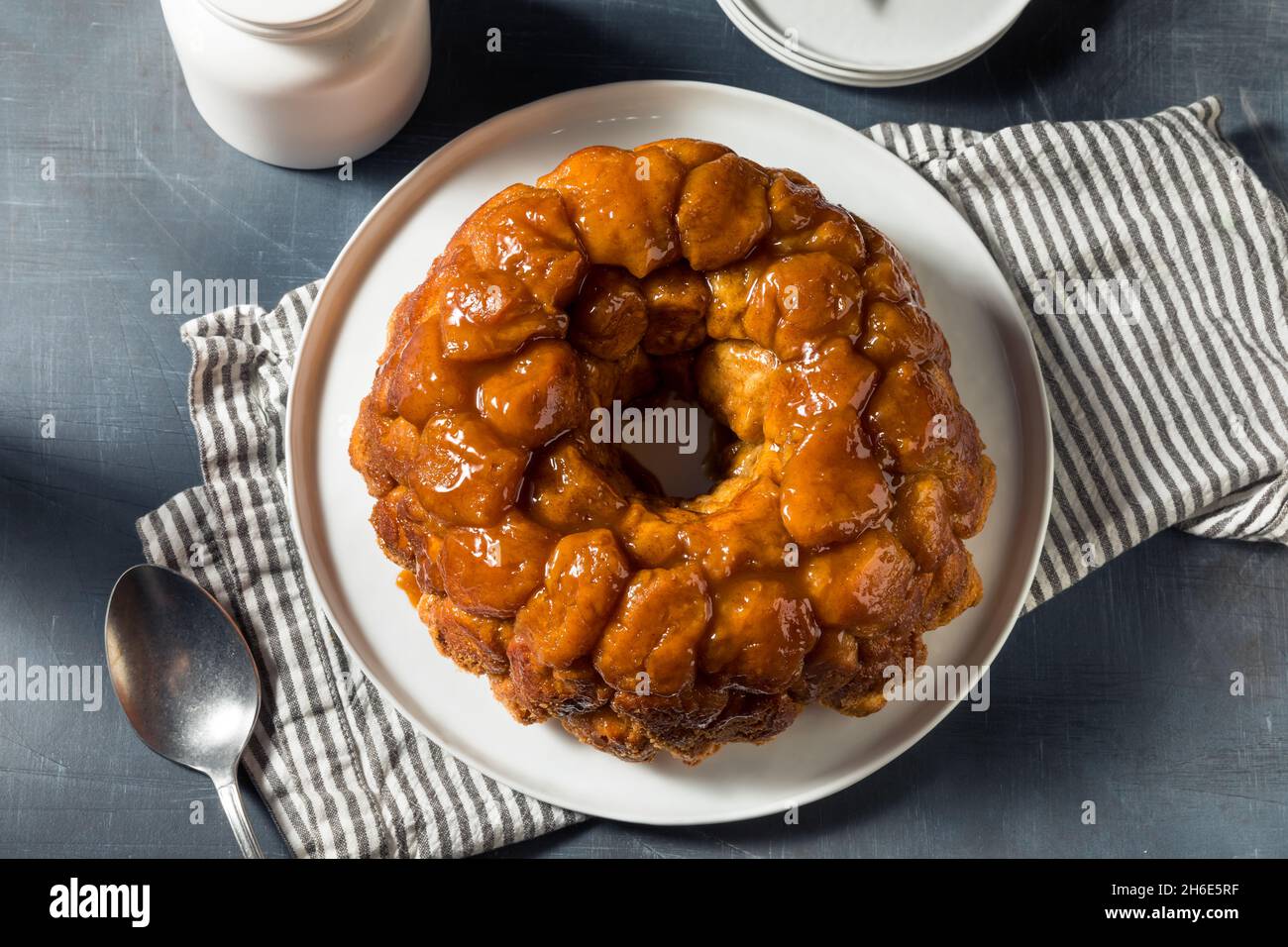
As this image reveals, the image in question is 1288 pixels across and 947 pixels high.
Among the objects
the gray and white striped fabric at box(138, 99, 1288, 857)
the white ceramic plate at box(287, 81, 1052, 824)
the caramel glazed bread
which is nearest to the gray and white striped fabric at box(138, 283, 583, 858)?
the gray and white striped fabric at box(138, 99, 1288, 857)

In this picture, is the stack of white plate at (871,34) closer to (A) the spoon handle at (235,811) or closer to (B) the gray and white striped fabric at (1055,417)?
(B) the gray and white striped fabric at (1055,417)

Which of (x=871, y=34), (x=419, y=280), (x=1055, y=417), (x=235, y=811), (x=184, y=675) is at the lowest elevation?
Answer: (x=235, y=811)

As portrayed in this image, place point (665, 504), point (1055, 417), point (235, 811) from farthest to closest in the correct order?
point (1055, 417)
point (235, 811)
point (665, 504)

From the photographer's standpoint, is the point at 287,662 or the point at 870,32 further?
the point at 870,32

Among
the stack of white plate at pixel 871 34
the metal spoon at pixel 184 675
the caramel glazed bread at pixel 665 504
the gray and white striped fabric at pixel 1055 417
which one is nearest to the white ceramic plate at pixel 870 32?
the stack of white plate at pixel 871 34

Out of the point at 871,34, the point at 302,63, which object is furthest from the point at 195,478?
the point at 871,34

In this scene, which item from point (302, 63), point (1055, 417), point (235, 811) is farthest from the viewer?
point (1055, 417)

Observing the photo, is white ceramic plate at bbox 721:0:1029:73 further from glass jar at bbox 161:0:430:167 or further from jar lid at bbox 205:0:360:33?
jar lid at bbox 205:0:360:33

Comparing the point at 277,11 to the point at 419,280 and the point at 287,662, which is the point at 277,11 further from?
the point at 287,662
